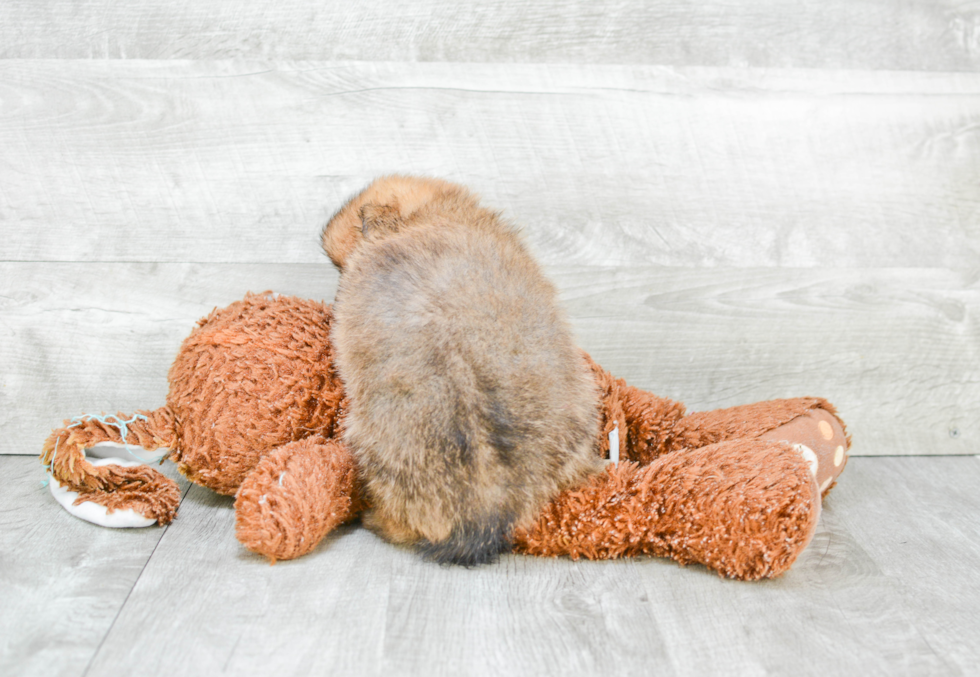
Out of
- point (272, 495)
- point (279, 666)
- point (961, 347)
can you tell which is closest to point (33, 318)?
point (272, 495)

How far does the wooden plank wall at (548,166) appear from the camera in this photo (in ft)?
3.60

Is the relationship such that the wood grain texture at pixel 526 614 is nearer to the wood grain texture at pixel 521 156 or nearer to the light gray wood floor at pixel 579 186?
the light gray wood floor at pixel 579 186

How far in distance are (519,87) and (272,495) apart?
0.69 m

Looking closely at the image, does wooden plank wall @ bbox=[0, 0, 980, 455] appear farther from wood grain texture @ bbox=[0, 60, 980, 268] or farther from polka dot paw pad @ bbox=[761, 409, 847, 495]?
polka dot paw pad @ bbox=[761, 409, 847, 495]

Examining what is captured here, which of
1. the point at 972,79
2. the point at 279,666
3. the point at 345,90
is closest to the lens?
the point at 279,666

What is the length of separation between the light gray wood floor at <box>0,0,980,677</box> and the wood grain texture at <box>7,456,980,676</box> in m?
0.04

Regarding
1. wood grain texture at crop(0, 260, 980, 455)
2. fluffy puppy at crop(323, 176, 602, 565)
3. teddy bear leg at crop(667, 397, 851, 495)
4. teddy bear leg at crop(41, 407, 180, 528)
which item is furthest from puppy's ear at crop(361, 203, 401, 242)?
teddy bear leg at crop(667, 397, 851, 495)

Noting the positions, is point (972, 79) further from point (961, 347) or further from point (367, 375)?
point (367, 375)

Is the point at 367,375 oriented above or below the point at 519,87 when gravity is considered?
below

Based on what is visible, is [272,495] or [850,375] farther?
[850,375]

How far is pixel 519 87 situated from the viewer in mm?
1131

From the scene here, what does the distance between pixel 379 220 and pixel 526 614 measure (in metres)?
0.48

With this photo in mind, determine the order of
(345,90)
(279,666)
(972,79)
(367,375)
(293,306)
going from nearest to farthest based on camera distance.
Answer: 1. (279,666)
2. (367,375)
3. (293,306)
4. (345,90)
5. (972,79)

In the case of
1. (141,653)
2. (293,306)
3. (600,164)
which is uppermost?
(600,164)
